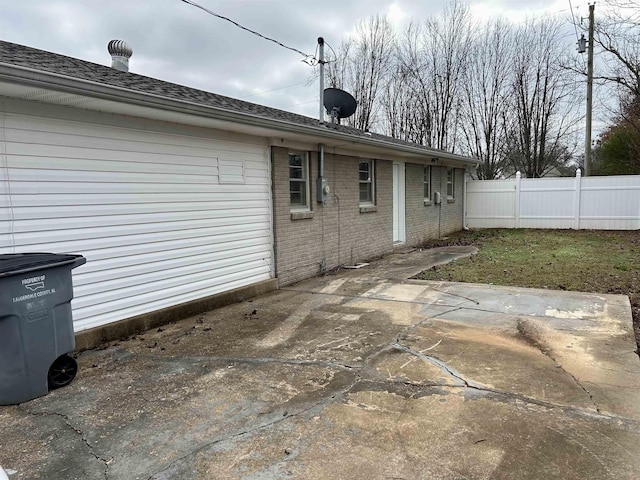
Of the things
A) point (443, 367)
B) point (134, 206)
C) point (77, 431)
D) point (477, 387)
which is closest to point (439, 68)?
point (134, 206)

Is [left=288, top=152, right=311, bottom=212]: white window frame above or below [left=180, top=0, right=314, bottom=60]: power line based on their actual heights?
below

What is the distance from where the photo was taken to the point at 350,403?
11.0 feet

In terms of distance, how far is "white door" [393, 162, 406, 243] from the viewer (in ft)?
40.0

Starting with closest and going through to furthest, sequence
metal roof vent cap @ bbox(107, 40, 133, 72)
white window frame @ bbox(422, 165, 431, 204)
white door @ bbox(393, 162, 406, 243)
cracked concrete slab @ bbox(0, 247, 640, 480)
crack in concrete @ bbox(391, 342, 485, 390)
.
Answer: cracked concrete slab @ bbox(0, 247, 640, 480), crack in concrete @ bbox(391, 342, 485, 390), metal roof vent cap @ bbox(107, 40, 133, 72), white door @ bbox(393, 162, 406, 243), white window frame @ bbox(422, 165, 431, 204)

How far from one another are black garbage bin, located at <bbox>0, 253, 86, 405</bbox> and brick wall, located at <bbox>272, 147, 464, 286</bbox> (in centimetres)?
430

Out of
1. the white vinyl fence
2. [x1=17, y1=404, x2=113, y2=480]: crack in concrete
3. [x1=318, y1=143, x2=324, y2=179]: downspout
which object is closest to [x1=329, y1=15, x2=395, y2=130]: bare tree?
the white vinyl fence

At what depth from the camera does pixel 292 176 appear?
8391 mm

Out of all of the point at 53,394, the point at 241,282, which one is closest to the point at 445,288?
the point at 241,282

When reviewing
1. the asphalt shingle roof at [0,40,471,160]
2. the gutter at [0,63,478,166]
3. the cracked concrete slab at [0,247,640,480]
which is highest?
the asphalt shingle roof at [0,40,471,160]

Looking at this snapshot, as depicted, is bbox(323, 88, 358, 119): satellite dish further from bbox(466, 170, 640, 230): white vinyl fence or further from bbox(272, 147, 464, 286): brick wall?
bbox(466, 170, 640, 230): white vinyl fence

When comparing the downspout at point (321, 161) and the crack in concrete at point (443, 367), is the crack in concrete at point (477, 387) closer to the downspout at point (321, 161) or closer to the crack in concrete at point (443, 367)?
the crack in concrete at point (443, 367)

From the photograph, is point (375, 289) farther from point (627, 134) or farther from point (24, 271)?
point (627, 134)

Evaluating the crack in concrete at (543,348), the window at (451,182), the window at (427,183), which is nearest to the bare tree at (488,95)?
the window at (451,182)

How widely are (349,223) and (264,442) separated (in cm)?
736
